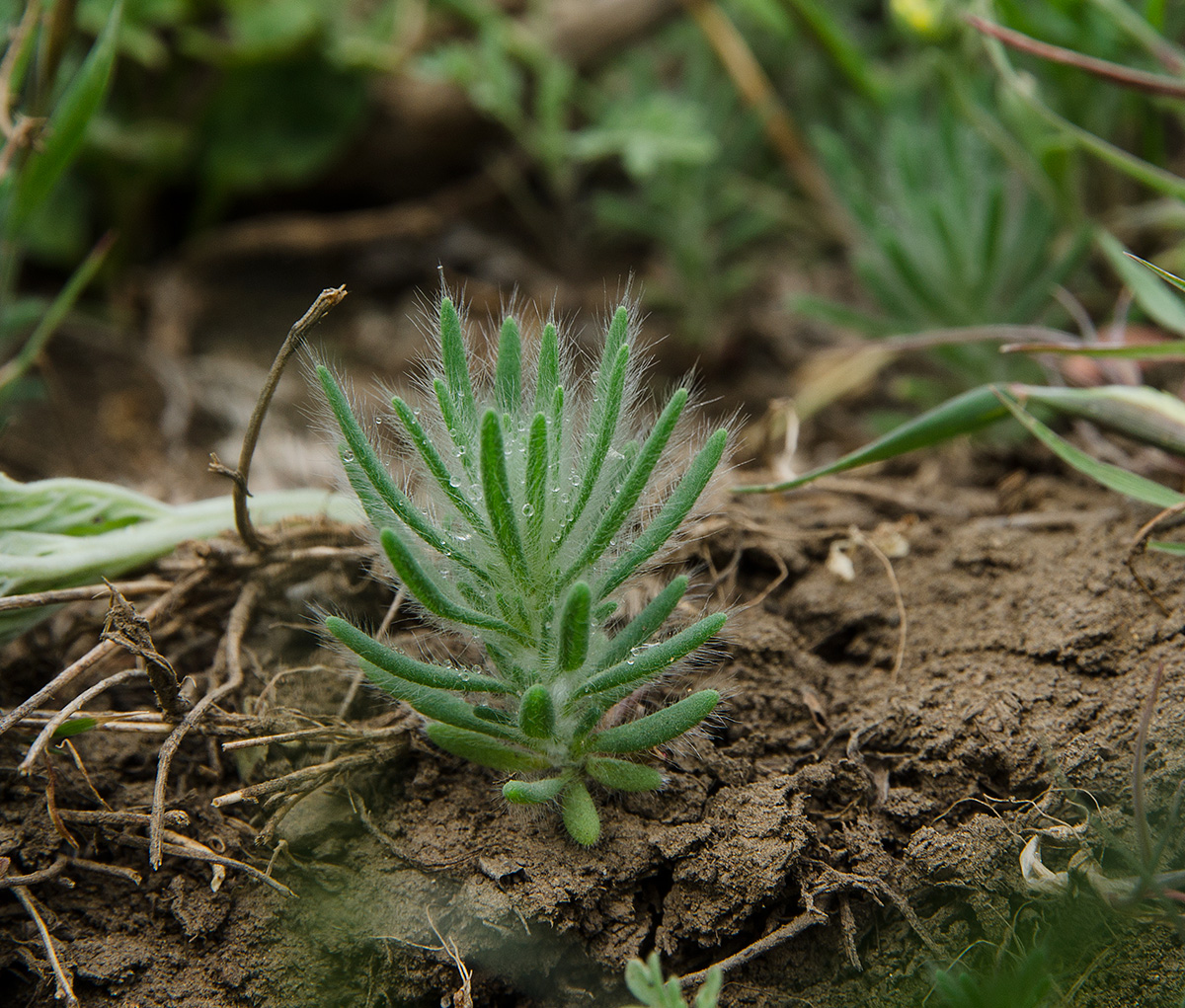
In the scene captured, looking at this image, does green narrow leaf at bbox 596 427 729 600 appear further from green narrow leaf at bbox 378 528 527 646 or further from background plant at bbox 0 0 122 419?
background plant at bbox 0 0 122 419

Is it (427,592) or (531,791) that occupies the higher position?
(427,592)

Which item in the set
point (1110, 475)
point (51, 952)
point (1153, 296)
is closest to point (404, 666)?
point (51, 952)

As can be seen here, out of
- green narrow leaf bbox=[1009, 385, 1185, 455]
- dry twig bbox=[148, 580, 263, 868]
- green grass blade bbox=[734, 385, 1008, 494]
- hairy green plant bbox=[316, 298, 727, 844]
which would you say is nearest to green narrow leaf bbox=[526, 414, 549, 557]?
hairy green plant bbox=[316, 298, 727, 844]

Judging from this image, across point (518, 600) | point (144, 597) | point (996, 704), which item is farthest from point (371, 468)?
point (996, 704)

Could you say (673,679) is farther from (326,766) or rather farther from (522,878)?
(326,766)

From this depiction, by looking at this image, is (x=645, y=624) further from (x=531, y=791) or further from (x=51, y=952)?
(x=51, y=952)

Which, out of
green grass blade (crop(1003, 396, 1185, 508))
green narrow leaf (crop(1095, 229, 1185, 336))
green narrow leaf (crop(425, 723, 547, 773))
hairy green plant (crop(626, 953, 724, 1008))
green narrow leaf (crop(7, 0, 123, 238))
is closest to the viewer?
hairy green plant (crop(626, 953, 724, 1008))
